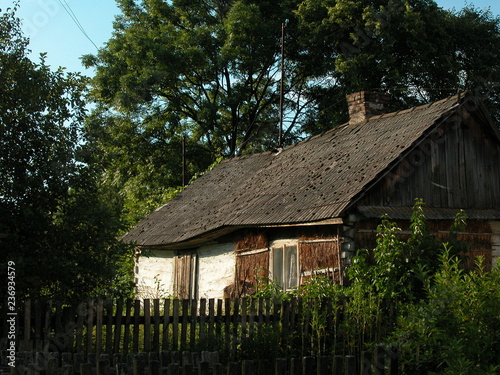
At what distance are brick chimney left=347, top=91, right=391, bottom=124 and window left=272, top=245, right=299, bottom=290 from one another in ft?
16.4

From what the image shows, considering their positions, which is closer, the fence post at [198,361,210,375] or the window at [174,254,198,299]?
Answer: the fence post at [198,361,210,375]

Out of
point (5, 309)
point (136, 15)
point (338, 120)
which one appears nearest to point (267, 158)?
point (338, 120)

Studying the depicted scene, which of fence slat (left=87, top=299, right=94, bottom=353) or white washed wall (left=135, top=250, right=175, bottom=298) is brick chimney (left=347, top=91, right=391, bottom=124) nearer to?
white washed wall (left=135, top=250, right=175, bottom=298)

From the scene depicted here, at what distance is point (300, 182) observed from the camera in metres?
14.3

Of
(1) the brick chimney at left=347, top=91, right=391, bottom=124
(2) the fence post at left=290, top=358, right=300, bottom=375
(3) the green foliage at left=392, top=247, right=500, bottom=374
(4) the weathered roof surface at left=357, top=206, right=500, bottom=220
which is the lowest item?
(2) the fence post at left=290, top=358, right=300, bottom=375

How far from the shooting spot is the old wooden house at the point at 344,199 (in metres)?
12.0

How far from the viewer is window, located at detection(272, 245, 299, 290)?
1297 centimetres

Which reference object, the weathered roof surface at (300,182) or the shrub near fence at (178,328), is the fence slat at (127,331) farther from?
the weathered roof surface at (300,182)

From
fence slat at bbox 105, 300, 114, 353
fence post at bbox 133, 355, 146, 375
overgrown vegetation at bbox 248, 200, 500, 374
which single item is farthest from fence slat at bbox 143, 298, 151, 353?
fence post at bbox 133, 355, 146, 375

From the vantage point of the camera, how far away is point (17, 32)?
8547 millimetres

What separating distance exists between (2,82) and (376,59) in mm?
20044

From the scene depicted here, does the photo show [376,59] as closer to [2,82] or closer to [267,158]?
[267,158]

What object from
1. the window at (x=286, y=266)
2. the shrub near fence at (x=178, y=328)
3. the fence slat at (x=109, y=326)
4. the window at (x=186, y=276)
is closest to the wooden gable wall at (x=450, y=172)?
the window at (x=286, y=266)

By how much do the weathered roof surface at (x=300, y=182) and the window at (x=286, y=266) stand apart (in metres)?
0.84
